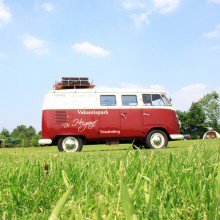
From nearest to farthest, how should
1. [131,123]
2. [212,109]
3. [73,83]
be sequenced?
[131,123] < [73,83] < [212,109]

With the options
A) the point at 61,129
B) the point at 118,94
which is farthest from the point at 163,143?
the point at 61,129

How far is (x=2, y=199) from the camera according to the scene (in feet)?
5.26

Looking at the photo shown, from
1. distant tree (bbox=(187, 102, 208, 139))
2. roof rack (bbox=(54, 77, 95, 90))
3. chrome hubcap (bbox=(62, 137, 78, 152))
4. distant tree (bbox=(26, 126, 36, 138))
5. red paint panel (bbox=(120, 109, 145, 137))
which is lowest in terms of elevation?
chrome hubcap (bbox=(62, 137, 78, 152))

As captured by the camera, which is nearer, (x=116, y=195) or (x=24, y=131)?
(x=116, y=195)

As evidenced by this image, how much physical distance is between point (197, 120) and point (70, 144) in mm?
65041

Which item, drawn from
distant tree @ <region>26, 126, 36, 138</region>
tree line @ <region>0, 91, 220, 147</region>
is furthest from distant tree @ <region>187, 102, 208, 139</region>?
distant tree @ <region>26, 126, 36, 138</region>

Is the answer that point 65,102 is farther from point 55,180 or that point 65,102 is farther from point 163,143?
point 55,180

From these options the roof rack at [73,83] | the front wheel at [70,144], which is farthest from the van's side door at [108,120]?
the roof rack at [73,83]

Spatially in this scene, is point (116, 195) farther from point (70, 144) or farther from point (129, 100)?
point (129, 100)

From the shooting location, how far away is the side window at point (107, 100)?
13.0 meters

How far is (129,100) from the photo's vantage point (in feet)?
43.8

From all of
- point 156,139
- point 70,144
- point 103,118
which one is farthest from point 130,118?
point 70,144

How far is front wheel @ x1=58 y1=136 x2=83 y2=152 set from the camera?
12.5 metres

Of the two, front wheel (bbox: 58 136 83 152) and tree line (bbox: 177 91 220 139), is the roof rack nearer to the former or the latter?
front wheel (bbox: 58 136 83 152)
